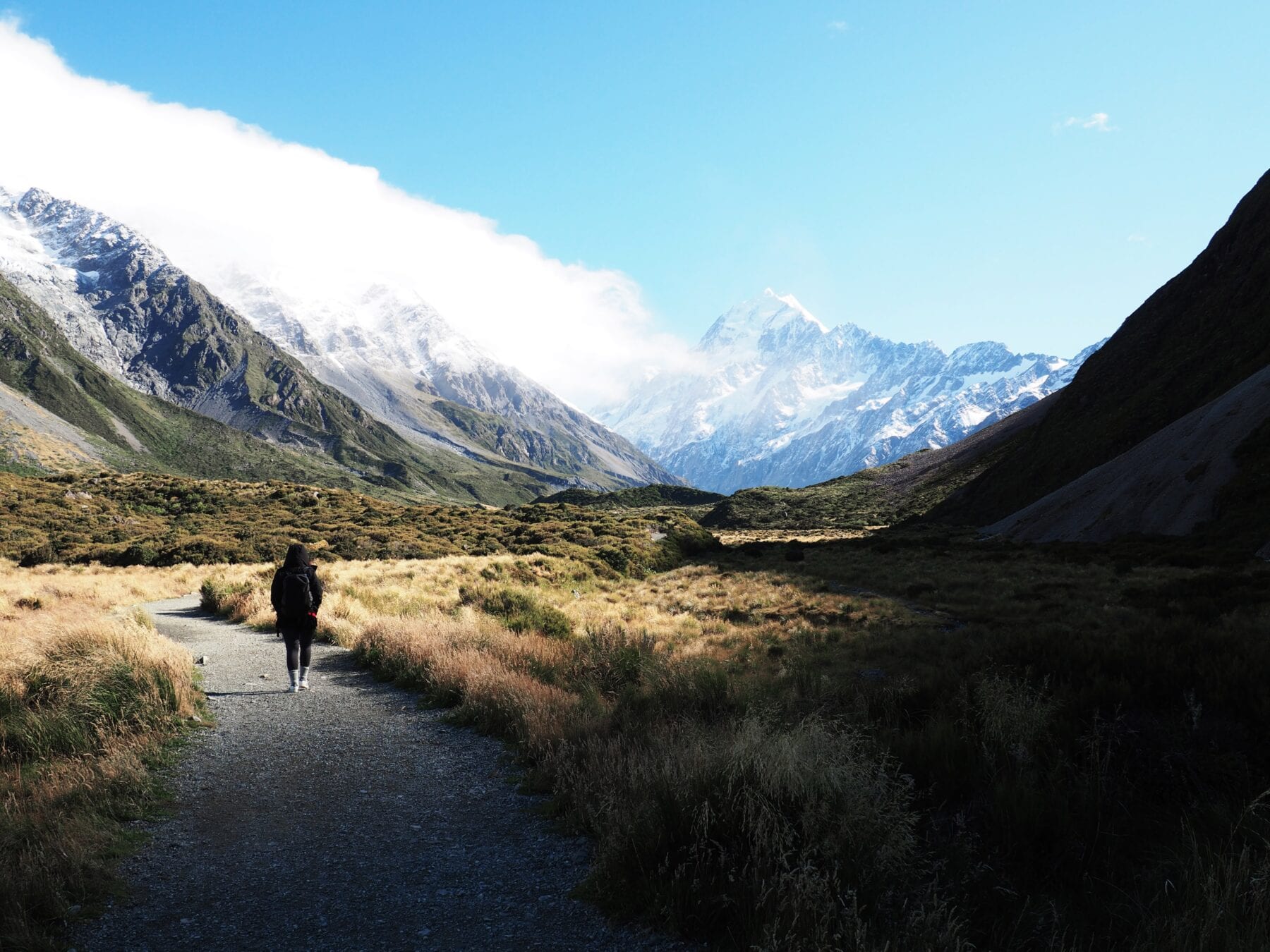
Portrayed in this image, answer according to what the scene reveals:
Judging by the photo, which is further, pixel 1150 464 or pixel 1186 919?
pixel 1150 464

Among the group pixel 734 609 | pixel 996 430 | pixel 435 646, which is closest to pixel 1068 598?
pixel 734 609

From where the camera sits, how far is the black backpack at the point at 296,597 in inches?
432

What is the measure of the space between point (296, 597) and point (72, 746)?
162 inches

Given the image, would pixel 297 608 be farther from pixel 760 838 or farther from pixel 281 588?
pixel 760 838

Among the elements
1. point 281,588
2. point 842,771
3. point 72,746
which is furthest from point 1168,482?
point 72,746

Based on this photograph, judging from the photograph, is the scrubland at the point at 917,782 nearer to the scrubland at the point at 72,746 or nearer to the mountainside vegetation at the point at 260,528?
the scrubland at the point at 72,746

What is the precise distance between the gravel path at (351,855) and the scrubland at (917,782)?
47cm

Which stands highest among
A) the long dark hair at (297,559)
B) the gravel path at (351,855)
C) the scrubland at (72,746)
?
the long dark hair at (297,559)

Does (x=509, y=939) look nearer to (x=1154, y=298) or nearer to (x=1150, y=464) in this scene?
(x=1150, y=464)

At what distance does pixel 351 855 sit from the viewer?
209 inches

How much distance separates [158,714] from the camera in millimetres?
8234

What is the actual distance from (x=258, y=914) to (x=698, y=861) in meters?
3.02

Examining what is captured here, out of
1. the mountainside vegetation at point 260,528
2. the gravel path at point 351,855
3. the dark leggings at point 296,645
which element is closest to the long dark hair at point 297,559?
the dark leggings at point 296,645

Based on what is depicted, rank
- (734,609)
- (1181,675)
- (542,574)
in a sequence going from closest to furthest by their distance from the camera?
1. (1181,675)
2. (734,609)
3. (542,574)
